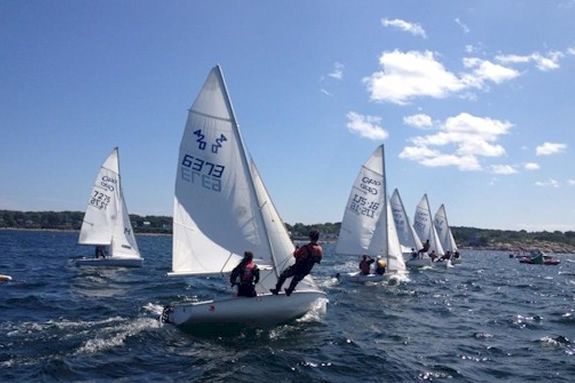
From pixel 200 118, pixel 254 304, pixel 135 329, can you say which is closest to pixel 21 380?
pixel 135 329

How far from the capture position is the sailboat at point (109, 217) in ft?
103

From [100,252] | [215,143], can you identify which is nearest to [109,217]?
[100,252]

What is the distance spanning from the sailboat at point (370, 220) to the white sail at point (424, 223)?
21172mm

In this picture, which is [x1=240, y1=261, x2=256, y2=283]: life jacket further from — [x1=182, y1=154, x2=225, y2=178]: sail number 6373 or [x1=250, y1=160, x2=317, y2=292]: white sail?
[x1=182, y1=154, x2=225, y2=178]: sail number 6373

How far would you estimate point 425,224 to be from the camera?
163 ft

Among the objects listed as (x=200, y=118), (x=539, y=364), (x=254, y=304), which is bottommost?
(x=539, y=364)

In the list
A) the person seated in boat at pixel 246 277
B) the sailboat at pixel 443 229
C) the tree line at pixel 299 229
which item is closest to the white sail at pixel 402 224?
the sailboat at pixel 443 229

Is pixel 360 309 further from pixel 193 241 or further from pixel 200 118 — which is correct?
pixel 200 118

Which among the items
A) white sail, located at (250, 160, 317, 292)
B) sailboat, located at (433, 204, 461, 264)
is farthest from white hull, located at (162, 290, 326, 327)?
sailboat, located at (433, 204, 461, 264)

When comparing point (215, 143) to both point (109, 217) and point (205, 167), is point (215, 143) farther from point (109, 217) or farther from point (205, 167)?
point (109, 217)

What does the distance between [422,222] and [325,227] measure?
320ft

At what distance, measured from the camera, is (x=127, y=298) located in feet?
61.1

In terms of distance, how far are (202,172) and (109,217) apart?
756 inches

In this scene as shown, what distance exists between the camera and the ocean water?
10000 mm
